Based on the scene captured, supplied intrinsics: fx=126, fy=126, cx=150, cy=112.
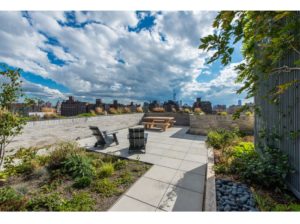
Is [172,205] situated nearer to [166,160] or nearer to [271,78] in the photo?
[166,160]

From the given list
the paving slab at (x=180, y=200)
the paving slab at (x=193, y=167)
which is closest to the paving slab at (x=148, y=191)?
the paving slab at (x=180, y=200)

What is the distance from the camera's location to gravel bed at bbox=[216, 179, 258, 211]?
2.05 meters

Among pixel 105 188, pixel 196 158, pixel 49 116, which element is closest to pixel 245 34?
pixel 105 188

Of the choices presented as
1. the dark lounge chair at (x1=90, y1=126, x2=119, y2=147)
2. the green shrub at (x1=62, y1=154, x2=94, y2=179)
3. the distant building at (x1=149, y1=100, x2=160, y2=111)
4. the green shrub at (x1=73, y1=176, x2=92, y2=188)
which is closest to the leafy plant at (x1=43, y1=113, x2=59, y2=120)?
the dark lounge chair at (x1=90, y1=126, x2=119, y2=147)

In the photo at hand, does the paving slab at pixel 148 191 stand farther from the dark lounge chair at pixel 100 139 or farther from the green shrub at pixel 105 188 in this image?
the dark lounge chair at pixel 100 139

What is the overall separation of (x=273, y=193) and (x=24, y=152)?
455 cm

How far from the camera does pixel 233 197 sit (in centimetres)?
228

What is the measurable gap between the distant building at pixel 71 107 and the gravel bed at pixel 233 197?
23.5ft

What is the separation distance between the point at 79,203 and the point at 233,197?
105 inches

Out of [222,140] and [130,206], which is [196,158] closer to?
[222,140]

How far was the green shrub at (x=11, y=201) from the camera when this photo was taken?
183 cm

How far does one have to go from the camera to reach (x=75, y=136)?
595 centimetres
